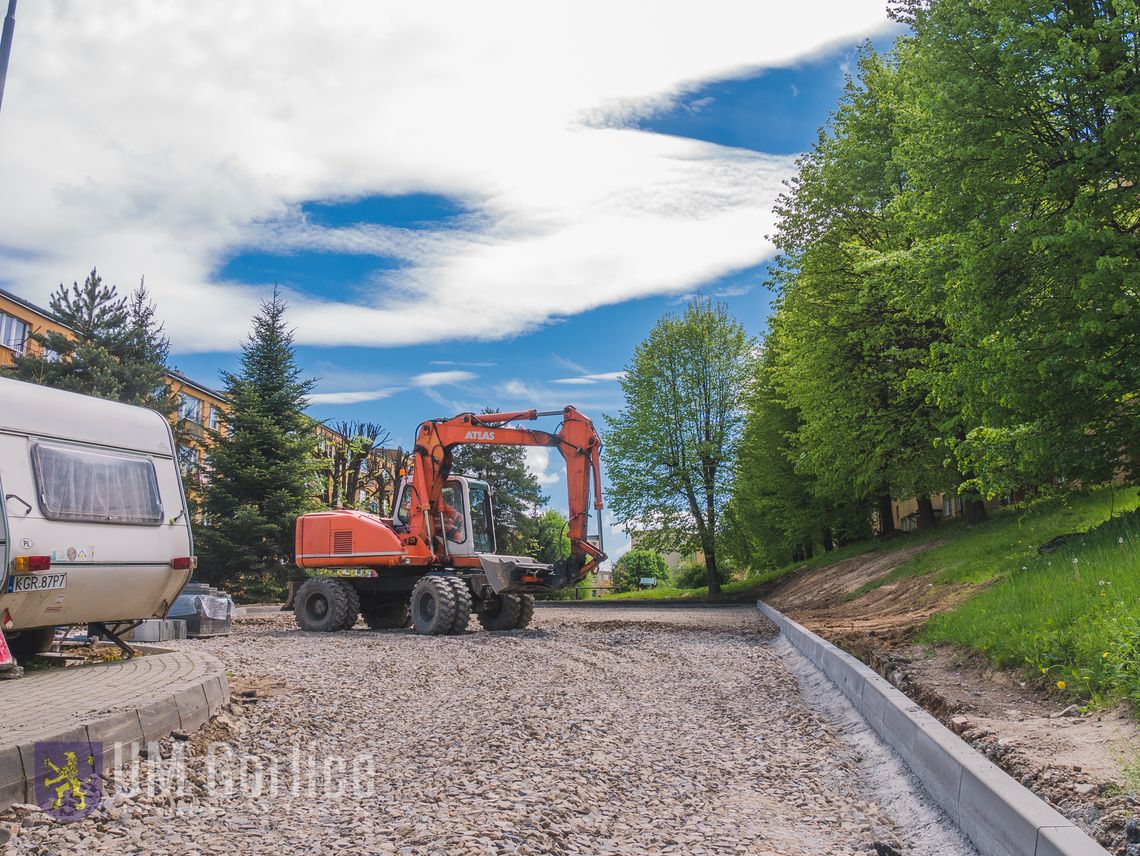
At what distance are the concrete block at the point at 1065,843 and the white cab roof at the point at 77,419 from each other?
843 centimetres

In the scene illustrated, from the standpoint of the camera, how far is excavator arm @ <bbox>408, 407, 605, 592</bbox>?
52.3 ft

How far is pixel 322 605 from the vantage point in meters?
17.1

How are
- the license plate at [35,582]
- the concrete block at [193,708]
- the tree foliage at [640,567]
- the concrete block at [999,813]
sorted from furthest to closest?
the tree foliage at [640,567]
the license plate at [35,582]
the concrete block at [193,708]
the concrete block at [999,813]

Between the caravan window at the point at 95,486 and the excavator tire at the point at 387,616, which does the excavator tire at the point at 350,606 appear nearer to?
the excavator tire at the point at 387,616

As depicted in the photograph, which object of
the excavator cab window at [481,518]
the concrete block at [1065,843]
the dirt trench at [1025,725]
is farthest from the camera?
the excavator cab window at [481,518]

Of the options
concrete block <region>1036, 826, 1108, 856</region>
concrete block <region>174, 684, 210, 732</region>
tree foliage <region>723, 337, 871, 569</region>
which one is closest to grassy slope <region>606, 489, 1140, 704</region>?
concrete block <region>1036, 826, 1108, 856</region>

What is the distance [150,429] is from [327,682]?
11.4 ft

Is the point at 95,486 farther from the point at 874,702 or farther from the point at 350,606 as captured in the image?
the point at 350,606

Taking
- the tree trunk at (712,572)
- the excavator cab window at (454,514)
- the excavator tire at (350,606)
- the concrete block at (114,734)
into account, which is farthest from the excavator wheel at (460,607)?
the tree trunk at (712,572)

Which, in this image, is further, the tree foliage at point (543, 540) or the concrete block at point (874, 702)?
the tree foliage at point (543, 540)

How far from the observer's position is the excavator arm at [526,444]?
52.3ft

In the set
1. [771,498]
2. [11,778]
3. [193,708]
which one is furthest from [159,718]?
[771,498]

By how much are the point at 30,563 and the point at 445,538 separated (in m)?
9.60

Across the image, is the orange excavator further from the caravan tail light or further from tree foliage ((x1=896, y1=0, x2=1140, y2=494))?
the caravan tail light
